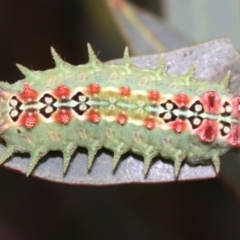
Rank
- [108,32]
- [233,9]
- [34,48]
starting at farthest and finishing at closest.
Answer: [108,32], [34,48], [233,9]

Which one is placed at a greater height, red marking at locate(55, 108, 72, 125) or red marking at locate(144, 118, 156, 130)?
red marking at locate(55, 108, 72, 125)

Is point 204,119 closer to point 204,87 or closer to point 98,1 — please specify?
point 204,87

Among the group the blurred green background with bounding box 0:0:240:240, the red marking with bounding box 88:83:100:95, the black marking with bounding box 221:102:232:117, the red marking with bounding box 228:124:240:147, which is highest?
the red marking with bounding box 88:83:100:95

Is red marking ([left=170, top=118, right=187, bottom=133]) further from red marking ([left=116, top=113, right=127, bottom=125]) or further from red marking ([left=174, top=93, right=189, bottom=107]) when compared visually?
red marking ([left=116, top=113, right=127, bottom=125])

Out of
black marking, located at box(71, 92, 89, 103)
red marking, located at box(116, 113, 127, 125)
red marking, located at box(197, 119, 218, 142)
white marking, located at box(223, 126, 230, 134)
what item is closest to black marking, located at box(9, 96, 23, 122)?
black marking, located at box(71, 92, 89, 103)

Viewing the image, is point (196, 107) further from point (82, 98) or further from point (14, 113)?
point (14, 113)

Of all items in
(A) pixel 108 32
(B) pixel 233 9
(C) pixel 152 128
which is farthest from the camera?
(A) pixel 108 32

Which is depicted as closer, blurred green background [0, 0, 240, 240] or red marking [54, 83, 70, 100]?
red marking [54, 83, 70, 100]

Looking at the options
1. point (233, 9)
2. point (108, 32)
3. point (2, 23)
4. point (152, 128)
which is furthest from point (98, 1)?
point (152, 128)
